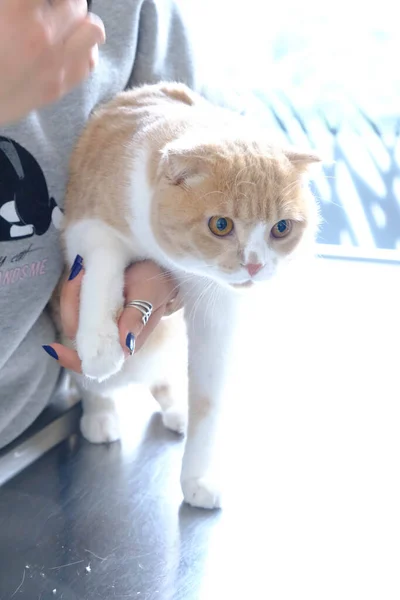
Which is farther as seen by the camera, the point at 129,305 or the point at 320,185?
the point at 320,185

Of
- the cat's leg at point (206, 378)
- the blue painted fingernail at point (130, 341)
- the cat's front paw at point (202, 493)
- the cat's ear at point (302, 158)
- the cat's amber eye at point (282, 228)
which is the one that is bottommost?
the cat's front paw at point (202, 493)

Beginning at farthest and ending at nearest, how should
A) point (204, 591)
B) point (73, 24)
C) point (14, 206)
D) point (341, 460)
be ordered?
point (341, 460), point (14, 206), point (204, 591), point (73, 24)

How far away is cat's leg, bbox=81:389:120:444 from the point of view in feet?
3.44

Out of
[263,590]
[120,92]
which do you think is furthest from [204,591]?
[120,92]

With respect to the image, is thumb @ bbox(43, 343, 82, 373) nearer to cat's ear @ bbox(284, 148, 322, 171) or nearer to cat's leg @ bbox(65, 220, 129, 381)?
cat's leg @ bbox(65, 220, 129, 381)

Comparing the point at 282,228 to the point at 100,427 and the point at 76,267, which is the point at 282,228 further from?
the point at 100,427

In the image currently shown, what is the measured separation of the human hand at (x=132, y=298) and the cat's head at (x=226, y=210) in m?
0.05

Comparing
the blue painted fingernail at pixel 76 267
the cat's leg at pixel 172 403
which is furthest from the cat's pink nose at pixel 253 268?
the cat's leg at pixel 172 403

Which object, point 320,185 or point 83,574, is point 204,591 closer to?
point 83,574

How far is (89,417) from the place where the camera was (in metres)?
1.06

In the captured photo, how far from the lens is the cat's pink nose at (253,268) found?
32.8 inches

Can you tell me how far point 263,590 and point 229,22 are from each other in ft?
5.18

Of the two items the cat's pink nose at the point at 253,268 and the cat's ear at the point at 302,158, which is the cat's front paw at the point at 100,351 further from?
the cat's ear at the point at 302,158

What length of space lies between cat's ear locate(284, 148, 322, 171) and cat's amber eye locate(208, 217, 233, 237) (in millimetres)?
153
